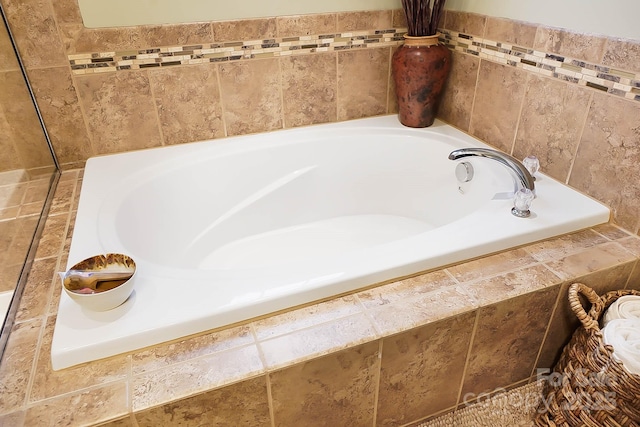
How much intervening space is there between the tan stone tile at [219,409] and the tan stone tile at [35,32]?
127 cm

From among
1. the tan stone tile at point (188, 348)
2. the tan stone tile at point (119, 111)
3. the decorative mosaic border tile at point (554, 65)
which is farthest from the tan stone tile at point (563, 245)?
the tan stone tile at point (119, 111)

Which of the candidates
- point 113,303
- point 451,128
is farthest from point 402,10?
point 113,303

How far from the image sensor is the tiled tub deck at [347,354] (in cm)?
82

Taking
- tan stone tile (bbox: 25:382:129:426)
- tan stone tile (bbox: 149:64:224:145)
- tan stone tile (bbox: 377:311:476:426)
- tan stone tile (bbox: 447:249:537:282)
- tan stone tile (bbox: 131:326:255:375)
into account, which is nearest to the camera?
tan stone tile (bbox: 25:382:129:426)

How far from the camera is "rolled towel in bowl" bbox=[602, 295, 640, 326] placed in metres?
1.07

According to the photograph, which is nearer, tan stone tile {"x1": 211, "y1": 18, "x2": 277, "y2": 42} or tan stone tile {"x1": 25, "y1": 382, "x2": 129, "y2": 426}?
tan stone tile {"x1": 25, "y1": 382, "x2": 129, "y2": 426}

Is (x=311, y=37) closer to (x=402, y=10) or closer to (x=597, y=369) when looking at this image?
(x=402, y=10)

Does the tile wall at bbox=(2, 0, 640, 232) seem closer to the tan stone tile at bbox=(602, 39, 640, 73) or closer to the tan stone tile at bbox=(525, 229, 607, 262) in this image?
the tan stone tile at bbox=(602, 39, 640, 73)

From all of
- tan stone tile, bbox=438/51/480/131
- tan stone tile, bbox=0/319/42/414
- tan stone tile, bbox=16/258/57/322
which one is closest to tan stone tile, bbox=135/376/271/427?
tan stone tile, bbox=0/319/42/414

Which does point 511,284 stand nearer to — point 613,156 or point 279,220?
point 613,156

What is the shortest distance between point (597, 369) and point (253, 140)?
1.35 m

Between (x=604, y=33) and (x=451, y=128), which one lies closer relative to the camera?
(x=604, y=33)

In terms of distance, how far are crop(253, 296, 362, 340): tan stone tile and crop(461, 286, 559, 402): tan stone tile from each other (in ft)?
1.03

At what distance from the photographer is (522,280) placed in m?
1.08
